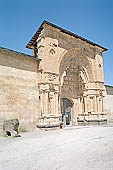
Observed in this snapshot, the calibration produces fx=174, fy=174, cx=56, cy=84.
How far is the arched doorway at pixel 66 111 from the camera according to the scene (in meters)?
13.5

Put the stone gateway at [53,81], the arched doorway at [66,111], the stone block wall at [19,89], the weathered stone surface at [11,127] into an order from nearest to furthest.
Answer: the weathered stone surface at [11,127], the stone block wall at [19,89], the stone gateway at [53,81], the arched doorway at [66,111]

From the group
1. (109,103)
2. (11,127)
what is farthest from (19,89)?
(109,103)

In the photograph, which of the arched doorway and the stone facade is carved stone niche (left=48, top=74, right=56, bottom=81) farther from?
the stone facade

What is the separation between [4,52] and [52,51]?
3.43m

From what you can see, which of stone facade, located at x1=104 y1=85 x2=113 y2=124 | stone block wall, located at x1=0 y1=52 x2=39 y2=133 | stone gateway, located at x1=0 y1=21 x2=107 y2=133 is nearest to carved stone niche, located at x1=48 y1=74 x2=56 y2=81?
stone gateway, located at x1=0 y1=21 x2=107 y2=133

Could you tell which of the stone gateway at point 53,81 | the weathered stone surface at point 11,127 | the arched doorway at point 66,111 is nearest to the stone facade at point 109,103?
the stone gateway at point 53,81

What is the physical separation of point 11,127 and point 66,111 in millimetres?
6408

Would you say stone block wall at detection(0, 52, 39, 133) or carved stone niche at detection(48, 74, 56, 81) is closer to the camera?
stone block wall at detection(0, 52, 39, 133)

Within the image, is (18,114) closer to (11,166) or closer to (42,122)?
A: (42,122)

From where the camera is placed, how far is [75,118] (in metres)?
14.2

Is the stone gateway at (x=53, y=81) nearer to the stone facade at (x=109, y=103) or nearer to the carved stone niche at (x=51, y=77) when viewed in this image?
the carved stone niche at (x=51, y=77)

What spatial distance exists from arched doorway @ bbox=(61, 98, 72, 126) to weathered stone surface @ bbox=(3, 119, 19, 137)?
5750 millimetres

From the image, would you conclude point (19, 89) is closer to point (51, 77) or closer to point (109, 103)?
point (51, 77)

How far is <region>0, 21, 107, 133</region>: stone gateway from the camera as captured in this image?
32.8ft
